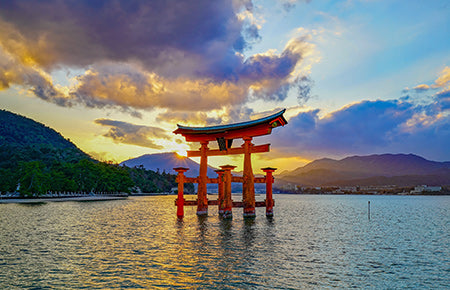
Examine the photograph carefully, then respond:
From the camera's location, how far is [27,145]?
12100 cm

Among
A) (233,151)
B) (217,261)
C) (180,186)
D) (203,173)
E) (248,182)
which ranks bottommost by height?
(217,261)

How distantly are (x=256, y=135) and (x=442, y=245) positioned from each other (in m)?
16.5

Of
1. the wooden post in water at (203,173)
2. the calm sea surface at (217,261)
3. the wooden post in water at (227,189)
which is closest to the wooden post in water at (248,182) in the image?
the wooden post in water at (227,189)

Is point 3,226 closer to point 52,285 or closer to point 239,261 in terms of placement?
point 52,285

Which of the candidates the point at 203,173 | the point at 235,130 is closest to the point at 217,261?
the point at 235,130

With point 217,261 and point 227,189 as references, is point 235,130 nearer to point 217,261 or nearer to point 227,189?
point 227,189

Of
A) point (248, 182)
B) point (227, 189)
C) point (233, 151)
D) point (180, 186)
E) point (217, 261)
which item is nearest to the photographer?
point (217, 261)

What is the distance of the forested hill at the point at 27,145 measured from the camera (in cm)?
9423

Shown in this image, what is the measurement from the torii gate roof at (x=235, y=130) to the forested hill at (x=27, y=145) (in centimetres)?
7600

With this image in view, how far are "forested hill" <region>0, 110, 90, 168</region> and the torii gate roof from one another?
2992 inches

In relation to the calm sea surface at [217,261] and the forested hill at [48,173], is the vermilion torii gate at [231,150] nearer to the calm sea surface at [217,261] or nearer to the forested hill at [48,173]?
the calm sea surface at [217,261]

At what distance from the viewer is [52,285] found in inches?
415

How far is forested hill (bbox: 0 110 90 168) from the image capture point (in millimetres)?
94231

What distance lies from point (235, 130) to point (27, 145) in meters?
121
